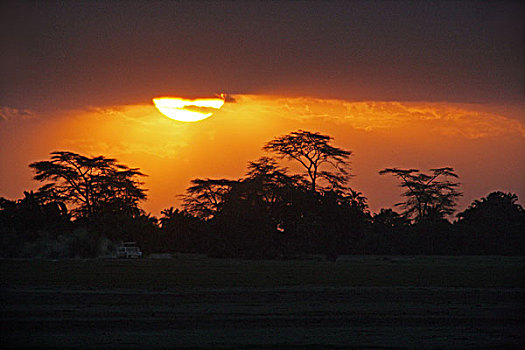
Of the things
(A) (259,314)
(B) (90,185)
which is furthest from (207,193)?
(A) (259,314)

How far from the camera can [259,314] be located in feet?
59.9

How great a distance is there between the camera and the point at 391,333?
49.0ft

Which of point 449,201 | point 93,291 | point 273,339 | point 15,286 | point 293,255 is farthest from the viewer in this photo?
point 449,201

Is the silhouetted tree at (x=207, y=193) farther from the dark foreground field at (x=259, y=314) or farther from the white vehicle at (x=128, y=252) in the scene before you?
the dark foreground field at (x=259, y=314)

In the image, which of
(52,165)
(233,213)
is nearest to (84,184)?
(52,165)

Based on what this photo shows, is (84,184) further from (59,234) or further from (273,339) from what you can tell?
(273,339)

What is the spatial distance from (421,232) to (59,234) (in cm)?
3228

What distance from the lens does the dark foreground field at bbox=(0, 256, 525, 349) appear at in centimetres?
1386

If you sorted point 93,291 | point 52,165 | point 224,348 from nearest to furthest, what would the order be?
point 224,348 → point 93,291 → point 52,165

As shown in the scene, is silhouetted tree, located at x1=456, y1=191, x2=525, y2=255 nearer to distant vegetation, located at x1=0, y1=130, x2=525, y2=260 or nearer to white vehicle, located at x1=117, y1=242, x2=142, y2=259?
distant vegetation, located at x1=0, y1=130, x2=525, y2=260

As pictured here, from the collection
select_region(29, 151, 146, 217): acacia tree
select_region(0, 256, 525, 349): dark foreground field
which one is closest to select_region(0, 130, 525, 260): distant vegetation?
select_region(29, 151, 146, 217): acacia tree

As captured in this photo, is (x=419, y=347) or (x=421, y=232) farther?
(x=421, y=232)

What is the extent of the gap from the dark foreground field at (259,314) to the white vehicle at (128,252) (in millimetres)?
38903

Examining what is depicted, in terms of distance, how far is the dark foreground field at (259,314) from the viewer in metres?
13.9
